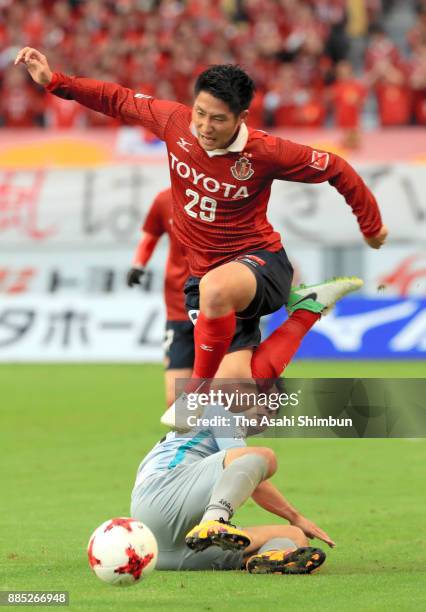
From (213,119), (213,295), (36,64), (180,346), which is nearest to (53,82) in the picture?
(36,64)

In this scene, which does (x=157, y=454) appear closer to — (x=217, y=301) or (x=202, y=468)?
(x=202, y=468)

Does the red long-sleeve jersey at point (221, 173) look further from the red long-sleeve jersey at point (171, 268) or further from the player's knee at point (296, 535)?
the red long-sleeve jersey at point (171, 268)

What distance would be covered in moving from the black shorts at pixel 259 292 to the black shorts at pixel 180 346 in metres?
2.28

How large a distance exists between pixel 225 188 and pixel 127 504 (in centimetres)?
220

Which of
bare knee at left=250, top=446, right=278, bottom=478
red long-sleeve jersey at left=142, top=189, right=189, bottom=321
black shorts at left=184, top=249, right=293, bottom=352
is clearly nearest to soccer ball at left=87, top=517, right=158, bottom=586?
bare knee at left=250, top=446, right=278, bottom=478

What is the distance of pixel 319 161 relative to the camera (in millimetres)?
6828

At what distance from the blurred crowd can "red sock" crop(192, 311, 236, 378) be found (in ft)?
47.4

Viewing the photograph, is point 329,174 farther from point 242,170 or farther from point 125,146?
point 125,146

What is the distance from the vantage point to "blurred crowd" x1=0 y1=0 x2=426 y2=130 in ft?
71.1

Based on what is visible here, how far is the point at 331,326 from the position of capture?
1738 cm

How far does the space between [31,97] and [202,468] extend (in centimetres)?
1719

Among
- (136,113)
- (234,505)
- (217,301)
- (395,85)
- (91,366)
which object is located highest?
(395,85)

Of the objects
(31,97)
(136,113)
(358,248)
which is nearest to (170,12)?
(31,97)

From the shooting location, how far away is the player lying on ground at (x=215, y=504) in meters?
5.74
